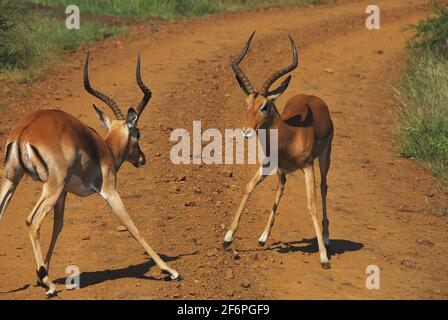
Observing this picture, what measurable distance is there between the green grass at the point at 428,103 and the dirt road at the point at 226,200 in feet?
0.83

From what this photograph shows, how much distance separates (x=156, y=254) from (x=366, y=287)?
188cm

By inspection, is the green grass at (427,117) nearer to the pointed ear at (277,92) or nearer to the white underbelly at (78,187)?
the pointed ear at (277,92)

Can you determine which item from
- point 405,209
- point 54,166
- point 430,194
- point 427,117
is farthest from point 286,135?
point 427,117

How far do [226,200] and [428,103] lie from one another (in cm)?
477

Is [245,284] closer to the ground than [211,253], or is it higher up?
closer to the ground

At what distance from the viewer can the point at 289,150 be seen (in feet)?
33.3

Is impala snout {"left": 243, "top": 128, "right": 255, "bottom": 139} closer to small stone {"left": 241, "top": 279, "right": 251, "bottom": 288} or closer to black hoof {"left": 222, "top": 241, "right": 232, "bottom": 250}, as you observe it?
black hoof {"left": 222, "top": 241, "right": 232, "bottom": 250}

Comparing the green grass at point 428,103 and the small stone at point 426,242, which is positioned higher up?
the green grass at point 428,103

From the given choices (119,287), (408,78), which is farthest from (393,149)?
(119,287)

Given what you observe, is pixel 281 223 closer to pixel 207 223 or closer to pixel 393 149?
pixel 207 223

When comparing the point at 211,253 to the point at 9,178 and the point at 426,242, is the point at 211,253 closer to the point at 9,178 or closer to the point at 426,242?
the point at 9,178

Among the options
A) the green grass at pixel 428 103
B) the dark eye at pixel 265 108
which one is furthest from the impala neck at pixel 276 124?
the green grass at pixel 428 103

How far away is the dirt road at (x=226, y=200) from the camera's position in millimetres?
9203

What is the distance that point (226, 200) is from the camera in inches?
461
